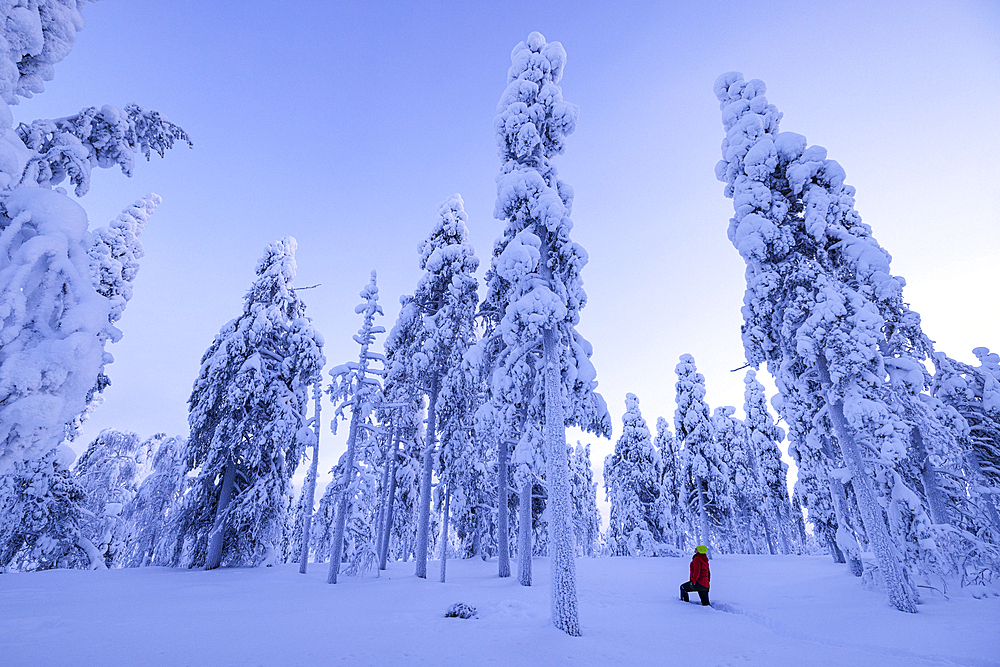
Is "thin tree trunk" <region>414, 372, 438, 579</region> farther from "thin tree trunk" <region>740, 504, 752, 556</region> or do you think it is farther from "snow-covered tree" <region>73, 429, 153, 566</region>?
"thin tree trunk" <region>740, 504, 752, 556</region>

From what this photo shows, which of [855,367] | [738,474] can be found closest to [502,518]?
[855,367]

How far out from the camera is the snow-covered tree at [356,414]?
1590 centimetres

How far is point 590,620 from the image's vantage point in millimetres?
9375

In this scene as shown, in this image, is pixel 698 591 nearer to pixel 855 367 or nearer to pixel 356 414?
pixel 855 367

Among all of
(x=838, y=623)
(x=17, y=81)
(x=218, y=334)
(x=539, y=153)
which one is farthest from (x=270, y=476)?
(x=838, y=623)

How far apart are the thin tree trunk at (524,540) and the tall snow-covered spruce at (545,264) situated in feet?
17.1

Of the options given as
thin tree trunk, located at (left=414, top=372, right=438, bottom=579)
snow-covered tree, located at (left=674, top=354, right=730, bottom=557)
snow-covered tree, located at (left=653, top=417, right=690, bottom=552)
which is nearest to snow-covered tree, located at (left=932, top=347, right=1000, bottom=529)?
snow-covered tree, located at (left=674, top=354, right=730, bottom=557)

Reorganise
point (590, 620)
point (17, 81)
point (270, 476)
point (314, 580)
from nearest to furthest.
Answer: point (17, 81)
point (590, 620)
point (314, 580)
point (270, 476)

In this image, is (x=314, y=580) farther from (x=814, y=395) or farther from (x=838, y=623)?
(x=814, y=395)

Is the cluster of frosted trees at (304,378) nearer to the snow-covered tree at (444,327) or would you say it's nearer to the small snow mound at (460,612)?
the snow-covered tree at (444,327)

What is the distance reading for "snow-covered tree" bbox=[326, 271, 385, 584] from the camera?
52.2 feet

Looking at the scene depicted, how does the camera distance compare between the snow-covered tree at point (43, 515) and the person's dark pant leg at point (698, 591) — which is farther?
the snow-covered tree at point (43, 515)

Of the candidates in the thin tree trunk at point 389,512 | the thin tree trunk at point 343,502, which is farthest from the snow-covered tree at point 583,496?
the thin tree trunk at point 343,502

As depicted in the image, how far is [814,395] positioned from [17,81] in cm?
1840
